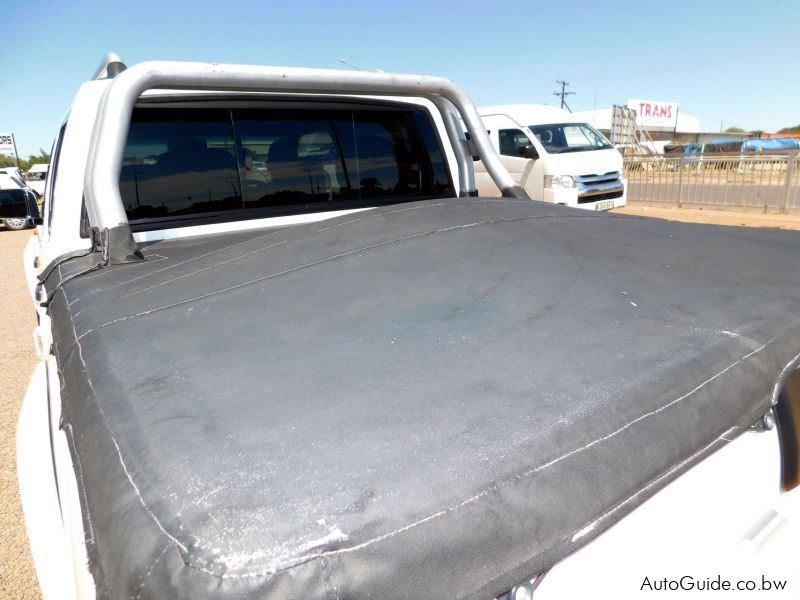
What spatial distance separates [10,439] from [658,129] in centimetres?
5322

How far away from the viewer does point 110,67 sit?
2.46m

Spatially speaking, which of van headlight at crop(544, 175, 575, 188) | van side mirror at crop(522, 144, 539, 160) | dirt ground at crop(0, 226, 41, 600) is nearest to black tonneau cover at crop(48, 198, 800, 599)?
dirt ground at crop(0, 226, 41, 600)

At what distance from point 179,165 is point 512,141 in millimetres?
11150

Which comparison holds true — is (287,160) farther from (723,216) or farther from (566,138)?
(723,216)

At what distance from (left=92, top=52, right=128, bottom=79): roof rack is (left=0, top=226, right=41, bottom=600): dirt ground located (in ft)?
7.46

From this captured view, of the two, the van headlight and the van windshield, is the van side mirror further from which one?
the van headlight

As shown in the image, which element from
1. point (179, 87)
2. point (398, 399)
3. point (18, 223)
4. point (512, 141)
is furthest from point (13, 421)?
point (512, 141)

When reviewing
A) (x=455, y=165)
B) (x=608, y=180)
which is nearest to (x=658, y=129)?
(x=608, y=180)

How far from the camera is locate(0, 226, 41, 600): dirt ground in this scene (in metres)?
2.49

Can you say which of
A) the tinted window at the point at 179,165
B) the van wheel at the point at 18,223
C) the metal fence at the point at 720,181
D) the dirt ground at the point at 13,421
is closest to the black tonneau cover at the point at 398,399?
the tinted window at the point at 179,165

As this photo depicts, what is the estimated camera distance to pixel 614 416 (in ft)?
2.73

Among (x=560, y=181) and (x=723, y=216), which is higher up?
(x=560, y=181)

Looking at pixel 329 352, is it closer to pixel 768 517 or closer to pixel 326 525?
pixel 326 525

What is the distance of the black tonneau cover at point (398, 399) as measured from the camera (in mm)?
640
